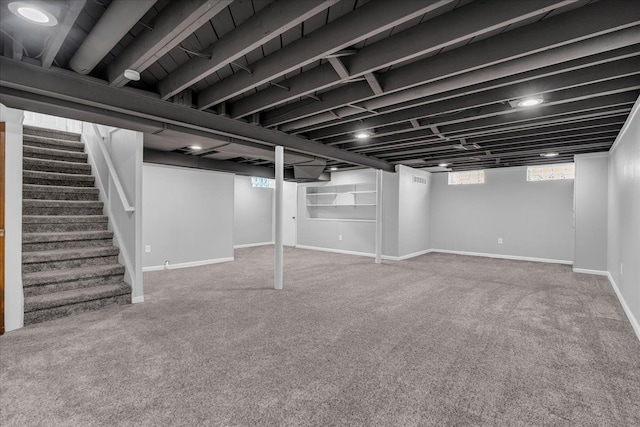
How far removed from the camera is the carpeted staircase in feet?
11.0

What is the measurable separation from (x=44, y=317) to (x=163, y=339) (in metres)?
1.47

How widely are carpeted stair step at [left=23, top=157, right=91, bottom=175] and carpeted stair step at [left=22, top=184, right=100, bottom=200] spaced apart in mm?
352

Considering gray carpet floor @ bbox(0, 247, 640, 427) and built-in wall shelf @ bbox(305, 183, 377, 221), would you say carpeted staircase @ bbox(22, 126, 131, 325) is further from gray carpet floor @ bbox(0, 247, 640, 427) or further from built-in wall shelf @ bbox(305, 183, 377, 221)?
built-in wall shelf @ bbox(305, 183, 377, 221)

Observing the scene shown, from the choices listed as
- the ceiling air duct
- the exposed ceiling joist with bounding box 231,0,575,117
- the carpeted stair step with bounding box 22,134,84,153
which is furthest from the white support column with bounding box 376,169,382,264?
the carpeted stair step with bounding box 22,134,84,153

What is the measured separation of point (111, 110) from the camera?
298 cm

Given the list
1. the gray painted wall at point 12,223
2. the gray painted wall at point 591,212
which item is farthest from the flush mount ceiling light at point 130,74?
the gray painted wall at point 591,212

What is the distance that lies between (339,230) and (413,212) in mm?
2063

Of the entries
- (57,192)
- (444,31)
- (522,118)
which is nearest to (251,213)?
(57,192)

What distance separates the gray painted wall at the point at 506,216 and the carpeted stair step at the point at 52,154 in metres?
8.09

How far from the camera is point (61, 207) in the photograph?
4008mm

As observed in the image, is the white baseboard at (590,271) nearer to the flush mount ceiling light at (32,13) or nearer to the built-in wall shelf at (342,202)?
the built-in wall shelf at (342,202)

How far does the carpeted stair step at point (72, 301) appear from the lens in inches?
123

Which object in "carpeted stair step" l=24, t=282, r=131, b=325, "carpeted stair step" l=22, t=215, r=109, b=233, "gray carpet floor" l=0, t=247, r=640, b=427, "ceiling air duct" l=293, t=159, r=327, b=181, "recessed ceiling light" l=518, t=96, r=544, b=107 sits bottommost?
"gray carpet floor" l=0, t=247, r=640, b=427

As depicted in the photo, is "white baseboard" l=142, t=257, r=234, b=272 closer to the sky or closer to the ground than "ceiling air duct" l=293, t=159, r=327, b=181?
closer to the ground
